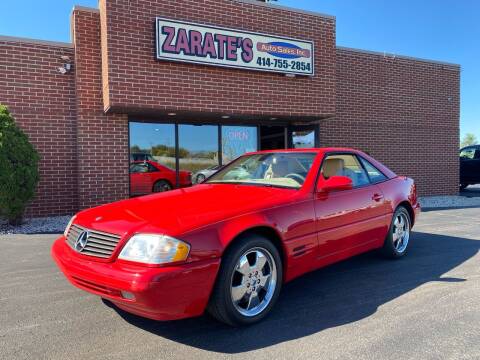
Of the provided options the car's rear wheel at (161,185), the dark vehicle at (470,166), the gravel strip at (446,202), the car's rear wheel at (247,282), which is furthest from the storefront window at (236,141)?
the dark vehicle at (470,166)

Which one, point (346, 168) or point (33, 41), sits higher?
point (33, 41)

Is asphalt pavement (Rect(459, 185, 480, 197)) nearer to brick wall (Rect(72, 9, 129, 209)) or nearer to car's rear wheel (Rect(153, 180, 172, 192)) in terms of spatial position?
car's rear wheel (Rect(153, 180, 172, 192))

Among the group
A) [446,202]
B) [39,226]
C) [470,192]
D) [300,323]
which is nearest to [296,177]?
[300,323]

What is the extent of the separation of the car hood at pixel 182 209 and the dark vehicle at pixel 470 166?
1463 cm

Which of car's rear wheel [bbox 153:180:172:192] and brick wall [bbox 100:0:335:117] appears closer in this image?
brick wall [bbox 100:0:335:117]

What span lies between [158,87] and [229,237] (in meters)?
5.84

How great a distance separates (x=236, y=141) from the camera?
423 inches

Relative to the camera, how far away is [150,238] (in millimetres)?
2879

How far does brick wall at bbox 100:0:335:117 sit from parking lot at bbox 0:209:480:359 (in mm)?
4314

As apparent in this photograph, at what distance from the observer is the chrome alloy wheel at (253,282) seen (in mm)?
3186

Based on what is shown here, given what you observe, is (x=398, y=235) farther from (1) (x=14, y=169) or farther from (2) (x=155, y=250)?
(1) (x=14, y=169)

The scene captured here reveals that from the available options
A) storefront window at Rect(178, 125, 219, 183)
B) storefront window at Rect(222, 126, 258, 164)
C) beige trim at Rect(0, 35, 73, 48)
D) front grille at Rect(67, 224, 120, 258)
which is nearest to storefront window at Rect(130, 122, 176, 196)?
storefront window at Rect(178, 125, 219, 183)

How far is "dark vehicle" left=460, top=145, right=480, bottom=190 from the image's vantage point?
15688 mm

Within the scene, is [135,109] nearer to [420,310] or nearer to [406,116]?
[420,310]
